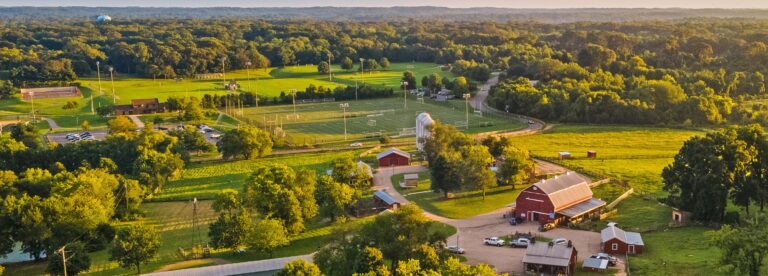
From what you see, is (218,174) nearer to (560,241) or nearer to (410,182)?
(410,182)

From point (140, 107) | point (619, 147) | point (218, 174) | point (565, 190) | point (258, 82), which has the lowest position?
point (218, 174)

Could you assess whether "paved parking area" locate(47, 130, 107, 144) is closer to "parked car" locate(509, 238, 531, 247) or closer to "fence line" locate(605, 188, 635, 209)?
"parked car" locate(509, 238, 531, 247)

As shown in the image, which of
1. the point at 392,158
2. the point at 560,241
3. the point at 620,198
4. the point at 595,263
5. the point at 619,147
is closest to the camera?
the point at 595,263

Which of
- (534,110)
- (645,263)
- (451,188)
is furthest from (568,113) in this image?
(645,263)

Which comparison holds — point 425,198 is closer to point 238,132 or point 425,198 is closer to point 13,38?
point 238,132

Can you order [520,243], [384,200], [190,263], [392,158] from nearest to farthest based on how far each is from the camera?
[190,263] → [520,243] → [384,200] → [392,158]

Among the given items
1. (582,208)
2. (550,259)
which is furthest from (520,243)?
(582,208)

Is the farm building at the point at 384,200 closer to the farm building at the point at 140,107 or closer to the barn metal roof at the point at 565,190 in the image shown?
the barn metal roof at the point at 565,190
